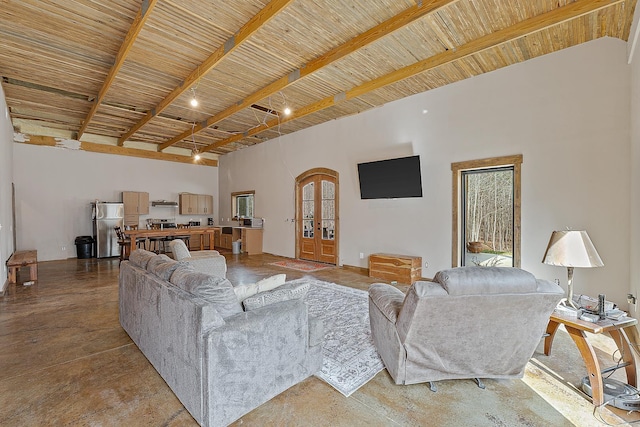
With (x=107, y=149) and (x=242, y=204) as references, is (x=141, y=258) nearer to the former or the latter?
(x=242, y=204)

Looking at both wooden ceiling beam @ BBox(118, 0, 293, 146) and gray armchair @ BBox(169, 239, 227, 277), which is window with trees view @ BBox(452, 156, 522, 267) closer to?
wooden ceiling beam @ BBox(118, 0, 293, 146)

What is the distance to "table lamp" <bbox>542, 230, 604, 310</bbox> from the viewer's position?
2.28 m

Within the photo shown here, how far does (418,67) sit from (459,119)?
4.17ft

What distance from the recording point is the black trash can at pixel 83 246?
8211mm

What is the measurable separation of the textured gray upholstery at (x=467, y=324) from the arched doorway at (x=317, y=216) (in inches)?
195

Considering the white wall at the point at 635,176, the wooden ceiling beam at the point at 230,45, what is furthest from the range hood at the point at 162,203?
the white wall at the point at 635,176

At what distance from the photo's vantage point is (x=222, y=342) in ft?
5.84

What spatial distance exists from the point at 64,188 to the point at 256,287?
29.4 ft

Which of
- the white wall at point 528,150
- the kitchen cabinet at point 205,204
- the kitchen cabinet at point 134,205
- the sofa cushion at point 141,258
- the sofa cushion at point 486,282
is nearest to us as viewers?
the sofa cushion at point 486,282

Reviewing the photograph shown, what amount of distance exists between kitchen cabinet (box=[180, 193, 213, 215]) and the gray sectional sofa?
8.34 m

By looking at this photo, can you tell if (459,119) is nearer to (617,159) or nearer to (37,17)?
(617,159)

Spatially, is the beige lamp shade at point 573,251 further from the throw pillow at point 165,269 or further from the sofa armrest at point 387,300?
the throw pillow at point 165,269

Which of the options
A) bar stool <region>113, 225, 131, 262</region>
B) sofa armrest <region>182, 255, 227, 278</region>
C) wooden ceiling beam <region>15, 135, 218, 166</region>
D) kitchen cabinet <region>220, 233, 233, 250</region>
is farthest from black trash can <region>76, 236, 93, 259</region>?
sofa armrest <region>182, 255, 227, 278</region>

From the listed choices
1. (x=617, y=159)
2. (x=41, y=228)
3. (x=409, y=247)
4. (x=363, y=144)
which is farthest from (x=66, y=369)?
(x=41, y=228)
